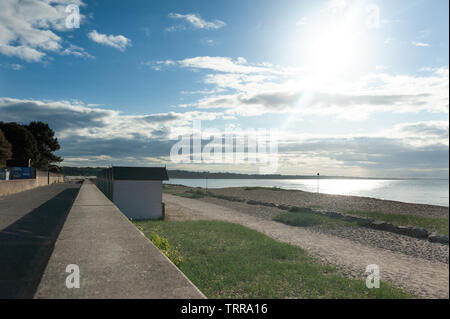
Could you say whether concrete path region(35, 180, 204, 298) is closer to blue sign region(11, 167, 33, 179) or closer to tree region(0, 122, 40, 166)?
blue sign region(11, 167, 33, 179)

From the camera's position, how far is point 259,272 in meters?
8.67

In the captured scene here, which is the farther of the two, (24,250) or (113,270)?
(24,250)

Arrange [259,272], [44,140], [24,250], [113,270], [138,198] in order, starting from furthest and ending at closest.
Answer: [44,140] → [138,198] → [24,250] → [259,272] → [113,270]

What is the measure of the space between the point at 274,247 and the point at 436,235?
977 cm

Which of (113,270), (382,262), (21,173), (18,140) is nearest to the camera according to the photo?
(113,270)

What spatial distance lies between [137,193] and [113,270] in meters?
18.5

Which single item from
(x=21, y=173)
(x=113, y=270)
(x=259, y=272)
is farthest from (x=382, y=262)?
(x=21, y=173)

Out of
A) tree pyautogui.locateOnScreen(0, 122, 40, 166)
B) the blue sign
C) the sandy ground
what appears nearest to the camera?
the sandy ground

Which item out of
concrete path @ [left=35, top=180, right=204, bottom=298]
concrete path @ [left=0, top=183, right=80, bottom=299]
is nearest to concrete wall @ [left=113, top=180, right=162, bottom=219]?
concrete path @ [left=0, top=183, right=80, bottom=299]

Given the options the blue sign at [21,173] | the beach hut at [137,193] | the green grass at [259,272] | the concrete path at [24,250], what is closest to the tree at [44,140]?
the blue sign at [21,173]

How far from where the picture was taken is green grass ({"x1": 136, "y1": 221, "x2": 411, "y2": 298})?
23.5 feet

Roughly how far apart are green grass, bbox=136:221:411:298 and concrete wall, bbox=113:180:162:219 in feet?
29.1

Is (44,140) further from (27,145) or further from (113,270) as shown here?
(113,270)
